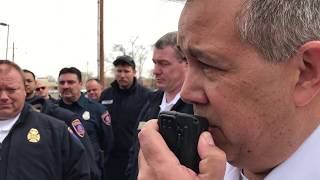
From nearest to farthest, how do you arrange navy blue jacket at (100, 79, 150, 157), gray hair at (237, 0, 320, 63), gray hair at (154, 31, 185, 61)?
gray hair at (237, 0, 320, 63) → gray hair at (154, 31, 185, 61) → navy blue jacket at (100, 79, 150, 157)

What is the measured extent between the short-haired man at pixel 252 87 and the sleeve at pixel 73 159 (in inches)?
111

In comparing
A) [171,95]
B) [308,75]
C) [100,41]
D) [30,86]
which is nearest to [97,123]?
[30,86]

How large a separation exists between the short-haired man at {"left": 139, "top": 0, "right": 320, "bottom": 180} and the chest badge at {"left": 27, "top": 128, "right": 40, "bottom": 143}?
2795 millimetres

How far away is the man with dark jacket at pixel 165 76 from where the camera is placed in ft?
13.6

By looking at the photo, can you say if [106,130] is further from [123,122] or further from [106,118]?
[123,122]

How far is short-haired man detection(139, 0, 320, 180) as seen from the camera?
1023 millimetres

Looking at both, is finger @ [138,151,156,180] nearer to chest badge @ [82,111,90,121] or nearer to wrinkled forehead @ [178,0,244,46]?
wrinkled forehead @ [178,0,244,46]

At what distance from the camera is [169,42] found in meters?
4.30

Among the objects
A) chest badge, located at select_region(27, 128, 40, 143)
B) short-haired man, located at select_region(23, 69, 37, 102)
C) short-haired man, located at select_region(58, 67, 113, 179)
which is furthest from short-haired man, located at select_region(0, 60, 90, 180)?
short-haired man, located at select_region(23, 69, 37, 102)

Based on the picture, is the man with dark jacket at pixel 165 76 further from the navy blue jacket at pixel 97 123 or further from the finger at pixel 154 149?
the finger at pixel 154 149

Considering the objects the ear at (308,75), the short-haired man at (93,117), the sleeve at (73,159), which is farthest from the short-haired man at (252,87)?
the short-haired man at (93,117)

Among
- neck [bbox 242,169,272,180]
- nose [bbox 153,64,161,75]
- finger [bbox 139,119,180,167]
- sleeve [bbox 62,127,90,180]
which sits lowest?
sleeve [bbox 62,127,90,180]

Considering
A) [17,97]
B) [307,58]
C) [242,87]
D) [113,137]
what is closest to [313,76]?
[307,58]

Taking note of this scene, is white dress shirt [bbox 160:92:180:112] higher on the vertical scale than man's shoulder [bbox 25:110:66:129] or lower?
higher
